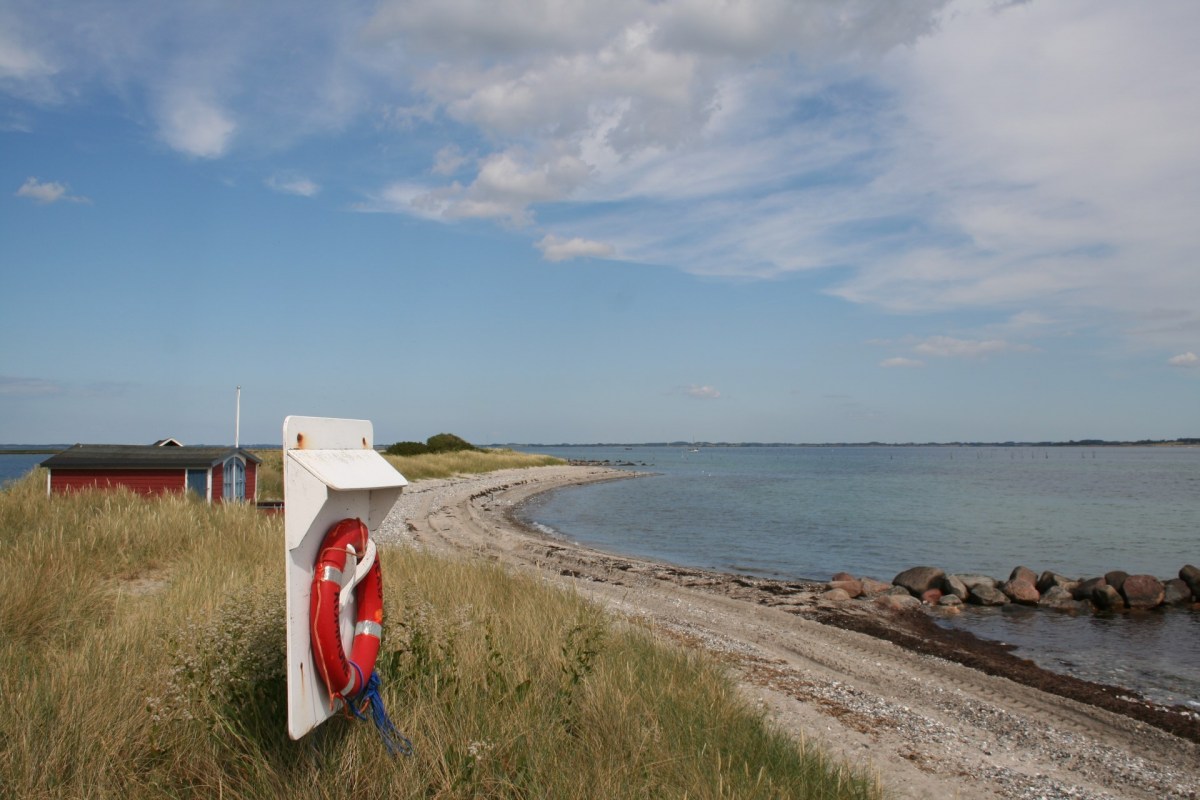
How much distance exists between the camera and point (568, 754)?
157 inches

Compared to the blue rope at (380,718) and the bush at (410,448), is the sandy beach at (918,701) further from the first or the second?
the bush at (410,448)

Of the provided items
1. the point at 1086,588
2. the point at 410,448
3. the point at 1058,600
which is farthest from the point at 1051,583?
the point at 410,448

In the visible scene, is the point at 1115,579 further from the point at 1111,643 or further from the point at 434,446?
the point at 434,446

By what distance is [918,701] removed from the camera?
30.0 feet

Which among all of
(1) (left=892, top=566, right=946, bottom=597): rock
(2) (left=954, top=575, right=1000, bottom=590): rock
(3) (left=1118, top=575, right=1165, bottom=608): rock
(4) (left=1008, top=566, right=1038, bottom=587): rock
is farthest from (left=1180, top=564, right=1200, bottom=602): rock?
(1) (left=892, top=566, right=946, bottom=597): rock

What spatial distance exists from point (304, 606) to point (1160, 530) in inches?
1430

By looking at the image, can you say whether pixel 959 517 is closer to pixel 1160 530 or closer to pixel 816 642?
pixel 1160 530

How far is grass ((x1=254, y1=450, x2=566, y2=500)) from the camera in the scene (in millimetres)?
28508

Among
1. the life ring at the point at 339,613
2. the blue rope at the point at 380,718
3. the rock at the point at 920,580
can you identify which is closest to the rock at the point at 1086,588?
the rock at the point at 920,580

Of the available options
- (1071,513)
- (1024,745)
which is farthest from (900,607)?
(1071,513)

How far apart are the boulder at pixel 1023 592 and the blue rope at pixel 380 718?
16.8 m

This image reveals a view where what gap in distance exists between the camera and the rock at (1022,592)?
1714 centimetres

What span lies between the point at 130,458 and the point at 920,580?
17.1 m

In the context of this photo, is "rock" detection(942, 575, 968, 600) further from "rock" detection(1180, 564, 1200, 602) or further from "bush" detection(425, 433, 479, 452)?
"bush" detection(425, 433, 479, 452)
